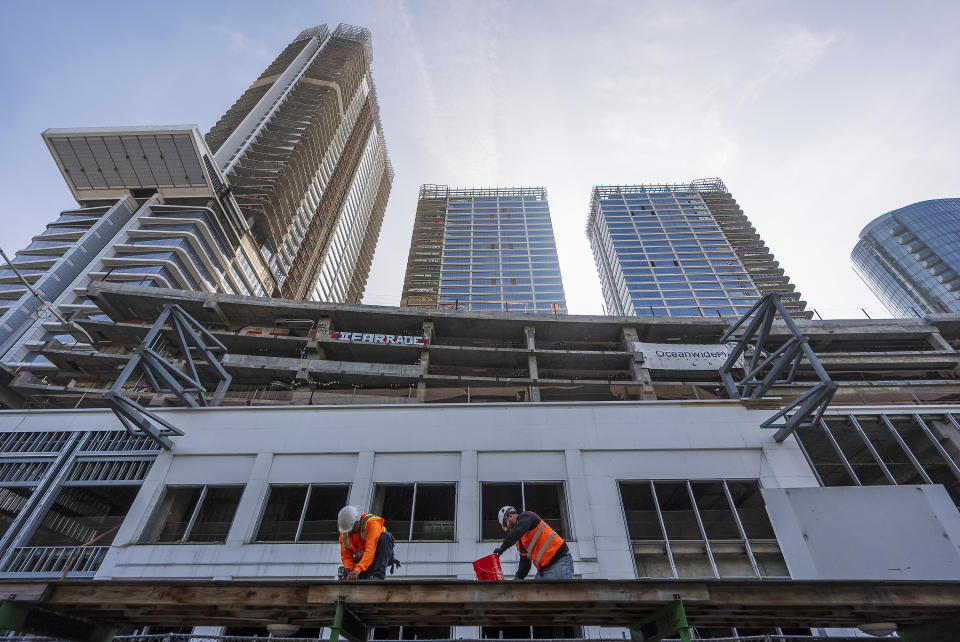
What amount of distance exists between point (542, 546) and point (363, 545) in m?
2.95

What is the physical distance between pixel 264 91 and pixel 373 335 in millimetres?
87516

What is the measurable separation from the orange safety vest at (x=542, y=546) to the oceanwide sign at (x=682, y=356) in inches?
994

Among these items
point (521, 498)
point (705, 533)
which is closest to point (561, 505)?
point (521, 498)

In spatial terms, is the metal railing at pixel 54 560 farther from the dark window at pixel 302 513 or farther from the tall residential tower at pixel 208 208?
the tall residential tower at pixel 208 208

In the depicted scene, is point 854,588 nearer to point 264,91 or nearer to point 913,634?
point 913,634

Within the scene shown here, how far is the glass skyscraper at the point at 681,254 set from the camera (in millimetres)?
73875

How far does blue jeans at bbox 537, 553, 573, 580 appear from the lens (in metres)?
7.69

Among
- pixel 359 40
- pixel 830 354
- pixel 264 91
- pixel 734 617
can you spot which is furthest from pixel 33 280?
pixel 359 40

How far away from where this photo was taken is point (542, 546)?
7875 millimetres

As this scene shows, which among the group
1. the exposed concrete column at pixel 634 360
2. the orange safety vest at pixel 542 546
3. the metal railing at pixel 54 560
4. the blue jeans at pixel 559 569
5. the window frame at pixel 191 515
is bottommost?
the blue jeans at pixel 559 569

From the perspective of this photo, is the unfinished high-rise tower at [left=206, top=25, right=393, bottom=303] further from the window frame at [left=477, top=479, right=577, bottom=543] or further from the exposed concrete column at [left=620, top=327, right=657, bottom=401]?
the window frame at [left=477, top=479, right=577, bottom=543]

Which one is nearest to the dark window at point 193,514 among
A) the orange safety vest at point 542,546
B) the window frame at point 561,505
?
the window frame at point 561,505

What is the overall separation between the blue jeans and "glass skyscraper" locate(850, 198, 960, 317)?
117 meters

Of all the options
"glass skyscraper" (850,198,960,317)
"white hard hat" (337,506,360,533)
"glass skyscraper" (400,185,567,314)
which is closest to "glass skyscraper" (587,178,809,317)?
"glass skyscraper" (400,185,567,314)
